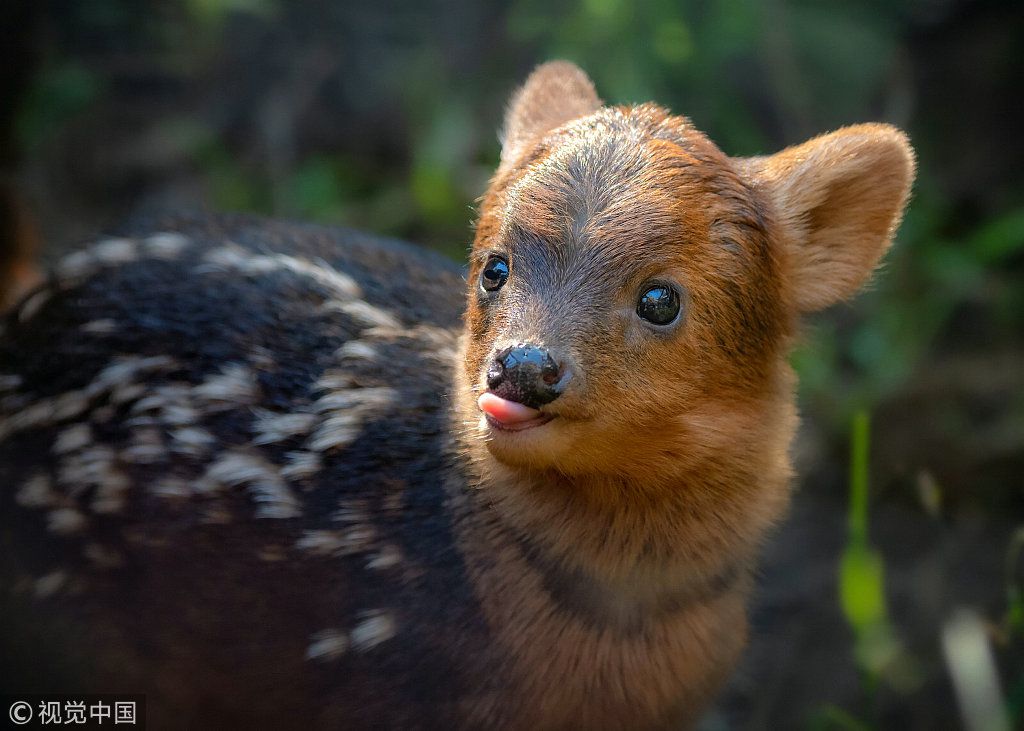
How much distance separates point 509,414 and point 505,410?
0.05ft

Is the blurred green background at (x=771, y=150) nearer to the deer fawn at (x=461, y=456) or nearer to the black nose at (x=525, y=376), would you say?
the deer fawn at (x=461, y=456)

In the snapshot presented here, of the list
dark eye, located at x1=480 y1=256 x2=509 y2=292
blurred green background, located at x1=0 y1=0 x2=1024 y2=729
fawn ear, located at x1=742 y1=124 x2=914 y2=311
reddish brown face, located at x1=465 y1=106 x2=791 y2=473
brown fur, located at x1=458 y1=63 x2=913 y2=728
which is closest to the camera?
reddish brown face, located at x1=465 y1=106 x2=791 y2=473

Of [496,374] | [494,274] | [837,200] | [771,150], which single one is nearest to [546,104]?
[494,274]

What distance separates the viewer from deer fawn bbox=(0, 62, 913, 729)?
313 centimetres

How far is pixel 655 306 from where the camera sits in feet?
10.2

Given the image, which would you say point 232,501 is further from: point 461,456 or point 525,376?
point 525,376

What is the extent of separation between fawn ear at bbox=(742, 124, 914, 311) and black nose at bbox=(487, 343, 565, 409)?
1019mm

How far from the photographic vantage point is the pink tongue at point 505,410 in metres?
2.82

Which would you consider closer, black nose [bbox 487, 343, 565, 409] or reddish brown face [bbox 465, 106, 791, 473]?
black nose [bbox 487, 343, 565, 409]

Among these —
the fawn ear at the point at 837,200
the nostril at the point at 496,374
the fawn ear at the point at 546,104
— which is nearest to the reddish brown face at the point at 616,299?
the nostril at the point at 496,374

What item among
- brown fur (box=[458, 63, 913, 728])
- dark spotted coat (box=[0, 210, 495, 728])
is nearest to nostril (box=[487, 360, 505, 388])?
brown fur (box=[458, 63, 913, 728])

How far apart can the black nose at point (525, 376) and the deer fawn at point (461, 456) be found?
53 mm

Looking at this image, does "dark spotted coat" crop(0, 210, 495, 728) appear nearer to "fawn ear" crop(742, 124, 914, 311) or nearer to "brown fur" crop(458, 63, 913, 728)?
"brown fur" crop(458, 63, 913, 728)

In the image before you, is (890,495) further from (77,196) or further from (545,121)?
(77,196)
